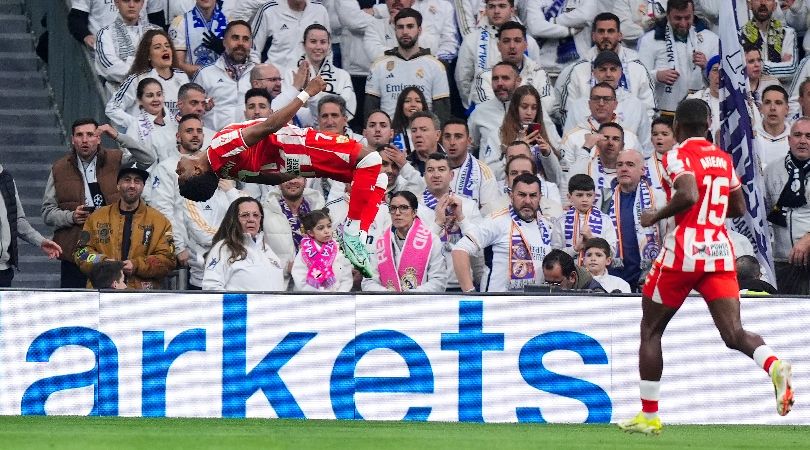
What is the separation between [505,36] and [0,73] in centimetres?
619

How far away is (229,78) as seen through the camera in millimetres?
16422

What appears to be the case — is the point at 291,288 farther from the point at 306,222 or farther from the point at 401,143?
the point at 401,143

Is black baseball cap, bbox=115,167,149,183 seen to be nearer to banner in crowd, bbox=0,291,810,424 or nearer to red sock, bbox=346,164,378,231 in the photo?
banner in crowd, bbox=0,291,810,424

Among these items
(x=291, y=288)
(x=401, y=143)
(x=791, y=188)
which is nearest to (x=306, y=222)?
(x=291, y=288)

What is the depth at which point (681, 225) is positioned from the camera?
33.6 ft

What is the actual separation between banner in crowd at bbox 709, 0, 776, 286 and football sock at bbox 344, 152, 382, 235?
3.96 meters

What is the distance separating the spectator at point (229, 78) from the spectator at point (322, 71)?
0.55m

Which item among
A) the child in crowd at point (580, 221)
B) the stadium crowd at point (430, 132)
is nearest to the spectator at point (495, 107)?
the stadium crowd at point (430, 132)

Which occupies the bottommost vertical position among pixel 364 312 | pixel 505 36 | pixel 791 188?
pixel 364 312

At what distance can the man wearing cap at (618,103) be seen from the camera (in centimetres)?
1641

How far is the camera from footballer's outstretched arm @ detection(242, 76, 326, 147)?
1112 cm

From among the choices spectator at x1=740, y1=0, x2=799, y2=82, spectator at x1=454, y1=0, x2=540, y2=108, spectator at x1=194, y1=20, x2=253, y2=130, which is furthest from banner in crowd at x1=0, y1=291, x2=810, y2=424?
spectator at x1=740, y1=0, x2=799, y2=82

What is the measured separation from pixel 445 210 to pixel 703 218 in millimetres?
4957

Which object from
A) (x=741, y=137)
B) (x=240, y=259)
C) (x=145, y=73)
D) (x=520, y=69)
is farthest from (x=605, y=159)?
(x=145, y=73)
